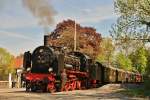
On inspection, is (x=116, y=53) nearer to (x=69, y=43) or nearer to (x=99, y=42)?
(x=99, y=42)

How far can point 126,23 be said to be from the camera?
39.2 meters

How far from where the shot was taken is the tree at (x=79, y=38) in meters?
72.6

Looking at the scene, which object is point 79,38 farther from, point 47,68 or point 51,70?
point 51,70

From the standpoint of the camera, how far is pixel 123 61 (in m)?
77.9

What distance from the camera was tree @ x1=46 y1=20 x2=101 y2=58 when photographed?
72625 millimetres

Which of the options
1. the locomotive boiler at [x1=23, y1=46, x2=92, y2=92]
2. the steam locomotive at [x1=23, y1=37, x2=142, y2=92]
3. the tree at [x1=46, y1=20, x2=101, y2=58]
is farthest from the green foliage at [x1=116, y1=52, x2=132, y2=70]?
the locomotive boiler at [x1=23, y1=46, x2=92, y2=92]

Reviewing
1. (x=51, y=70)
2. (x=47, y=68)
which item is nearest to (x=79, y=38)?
(x=47, y=68)

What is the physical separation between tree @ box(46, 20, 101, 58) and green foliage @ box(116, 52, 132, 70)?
204 inches

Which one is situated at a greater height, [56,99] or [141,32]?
[141,32]

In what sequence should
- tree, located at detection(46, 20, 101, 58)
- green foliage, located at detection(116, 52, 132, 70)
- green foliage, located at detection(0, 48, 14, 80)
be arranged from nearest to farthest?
tree, located at detection(46, 20, 101, 58) < green foliage, located at detection(116, 52, 132, 70) < green foliage, located at detection(0, 48, 14, 80)

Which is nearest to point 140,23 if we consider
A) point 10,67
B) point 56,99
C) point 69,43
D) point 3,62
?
point 56,99

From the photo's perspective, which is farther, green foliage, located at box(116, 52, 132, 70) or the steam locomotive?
green foliage, located at box(116, 52, 132, 70)

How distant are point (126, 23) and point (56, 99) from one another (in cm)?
1866

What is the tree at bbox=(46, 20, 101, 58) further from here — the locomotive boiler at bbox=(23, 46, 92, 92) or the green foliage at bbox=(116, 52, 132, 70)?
the locomotive boiler at bbox=(23, 46, 92, 92)
